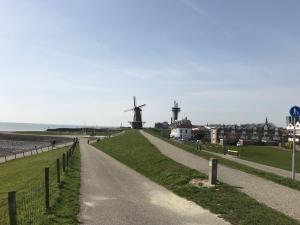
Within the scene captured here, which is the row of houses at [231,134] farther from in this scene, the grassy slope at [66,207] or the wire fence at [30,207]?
the wire fence at [30,207]

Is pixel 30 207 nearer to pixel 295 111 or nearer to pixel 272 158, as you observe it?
pixel 295 111

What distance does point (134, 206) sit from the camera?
15445 mm

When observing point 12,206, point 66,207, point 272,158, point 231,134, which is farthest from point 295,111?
point 231,134

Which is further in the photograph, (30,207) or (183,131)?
(183,131)

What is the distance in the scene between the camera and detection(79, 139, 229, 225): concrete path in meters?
13.2

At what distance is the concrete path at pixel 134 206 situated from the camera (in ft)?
43.4

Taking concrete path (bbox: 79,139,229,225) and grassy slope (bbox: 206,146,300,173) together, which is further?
grassy slope (bbox: 206,146,300,173)

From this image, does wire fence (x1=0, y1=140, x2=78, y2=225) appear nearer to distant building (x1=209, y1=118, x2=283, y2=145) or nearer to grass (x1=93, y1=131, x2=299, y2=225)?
grass (x1=93, y1=131, x2=299, y2=225)

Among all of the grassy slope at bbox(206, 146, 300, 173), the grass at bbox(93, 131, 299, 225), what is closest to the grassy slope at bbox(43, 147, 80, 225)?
the grass at bbox(93, 131, 299, 225)

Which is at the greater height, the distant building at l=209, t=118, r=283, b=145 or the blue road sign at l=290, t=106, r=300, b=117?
the blue road sign at l=290, t=106, r=300, b=117

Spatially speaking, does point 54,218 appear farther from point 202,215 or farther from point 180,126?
point 180,126

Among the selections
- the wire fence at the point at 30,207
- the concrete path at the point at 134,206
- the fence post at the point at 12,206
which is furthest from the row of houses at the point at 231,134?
the fence post at the point at 12,206

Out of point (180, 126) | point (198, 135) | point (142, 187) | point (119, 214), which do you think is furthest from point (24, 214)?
point (198, 135)

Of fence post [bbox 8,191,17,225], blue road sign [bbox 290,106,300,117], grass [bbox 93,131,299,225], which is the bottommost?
grass [bbox 93,131,299,225]
